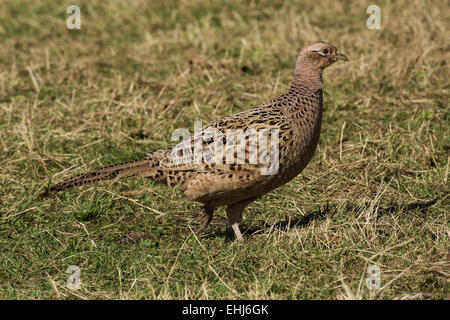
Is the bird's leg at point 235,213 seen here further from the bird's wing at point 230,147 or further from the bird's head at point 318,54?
the bird's head at point 318,54

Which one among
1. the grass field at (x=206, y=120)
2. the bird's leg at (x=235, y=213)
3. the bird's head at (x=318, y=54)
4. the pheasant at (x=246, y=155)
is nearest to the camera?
the grass field at (x=206, y=120)

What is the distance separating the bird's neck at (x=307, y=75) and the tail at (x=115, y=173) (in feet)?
3.94

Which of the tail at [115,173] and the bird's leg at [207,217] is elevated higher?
the tail at [115,173]

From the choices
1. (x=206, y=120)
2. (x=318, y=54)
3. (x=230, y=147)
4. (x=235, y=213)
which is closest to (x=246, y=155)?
(x=230, y=147)

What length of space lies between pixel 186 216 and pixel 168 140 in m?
1.34

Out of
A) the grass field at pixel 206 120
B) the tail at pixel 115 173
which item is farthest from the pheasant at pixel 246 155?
the grass field at pixel 206 120

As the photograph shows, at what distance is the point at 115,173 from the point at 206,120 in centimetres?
207

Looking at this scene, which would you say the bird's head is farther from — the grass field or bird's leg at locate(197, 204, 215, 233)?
bird's leg at locate(197, 204, 215, 233)

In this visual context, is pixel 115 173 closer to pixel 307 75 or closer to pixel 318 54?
pixel 307 75

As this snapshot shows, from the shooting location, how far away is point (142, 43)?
30.8 ft

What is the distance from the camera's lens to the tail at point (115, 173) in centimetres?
523

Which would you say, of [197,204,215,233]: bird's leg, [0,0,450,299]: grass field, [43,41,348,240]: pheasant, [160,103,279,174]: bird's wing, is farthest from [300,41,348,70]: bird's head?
[197,204,215,233]: bird's leg

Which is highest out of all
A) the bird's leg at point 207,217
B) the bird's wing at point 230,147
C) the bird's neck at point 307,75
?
the bird's neck at point 307,75

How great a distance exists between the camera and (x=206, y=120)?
7.18 m
